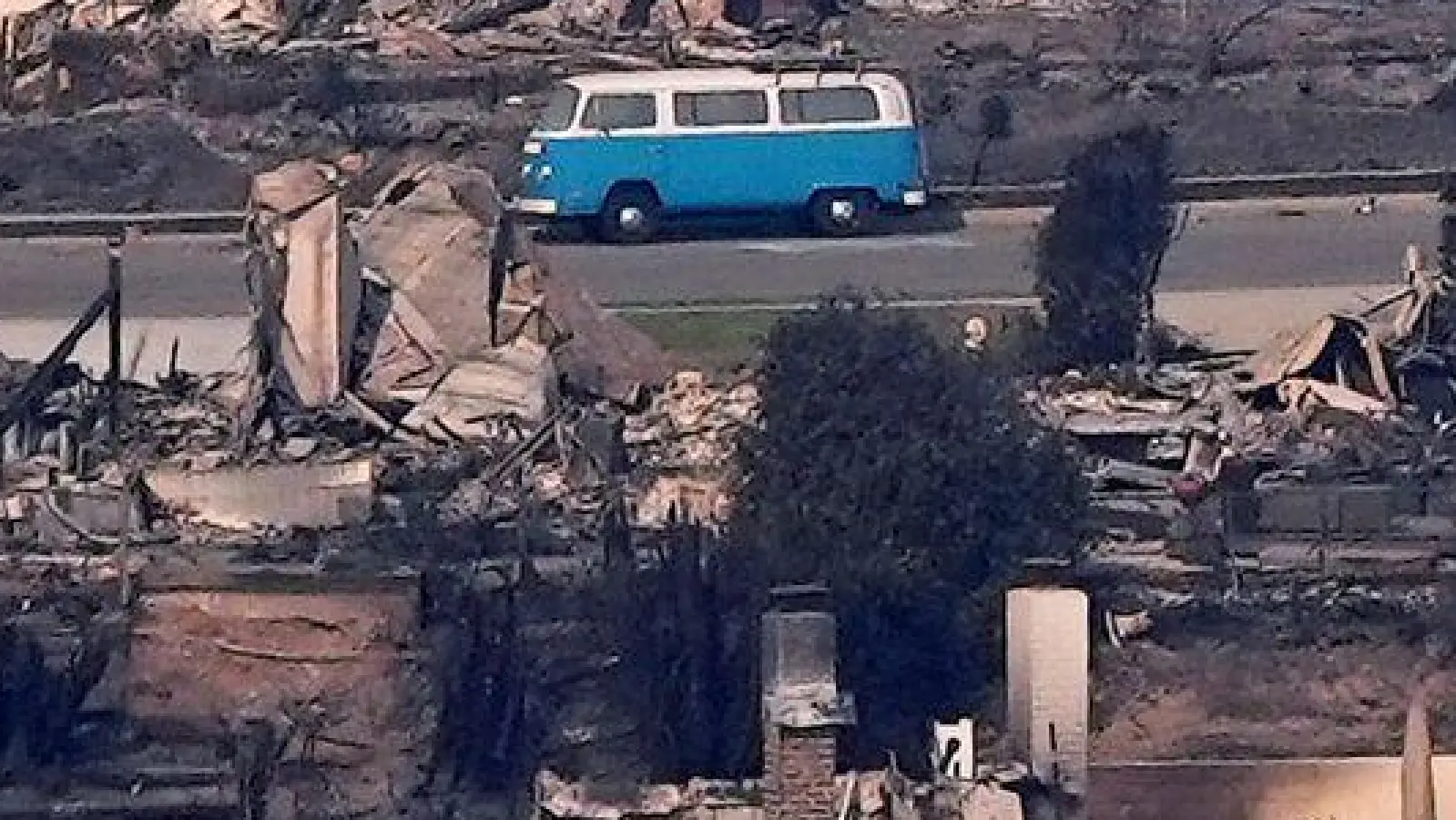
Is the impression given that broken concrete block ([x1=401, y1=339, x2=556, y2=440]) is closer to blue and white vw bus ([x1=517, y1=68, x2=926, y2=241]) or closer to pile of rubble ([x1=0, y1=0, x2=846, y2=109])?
blue and white vw bus ([x1=517, y1=68, x2=926, y2=241])

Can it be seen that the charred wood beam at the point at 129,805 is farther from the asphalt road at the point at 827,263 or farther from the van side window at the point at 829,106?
the van side window at the point at 829,106

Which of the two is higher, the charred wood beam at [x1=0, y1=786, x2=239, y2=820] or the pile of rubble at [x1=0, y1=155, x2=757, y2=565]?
the charred wood beam at [x1=0, y1=786, x2=239, y2=820]

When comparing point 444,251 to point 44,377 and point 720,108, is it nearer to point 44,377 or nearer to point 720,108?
point 44,377

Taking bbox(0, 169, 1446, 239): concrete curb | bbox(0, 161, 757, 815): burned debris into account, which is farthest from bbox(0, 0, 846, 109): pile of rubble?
bbox(0, 161, 757, 815): burned debris

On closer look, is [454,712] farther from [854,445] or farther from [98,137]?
[98,137]

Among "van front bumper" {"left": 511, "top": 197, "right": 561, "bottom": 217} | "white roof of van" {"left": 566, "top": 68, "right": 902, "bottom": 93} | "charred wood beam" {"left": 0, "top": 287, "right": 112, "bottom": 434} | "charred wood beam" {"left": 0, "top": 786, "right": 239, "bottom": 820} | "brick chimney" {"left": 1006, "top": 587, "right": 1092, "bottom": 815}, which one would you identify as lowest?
"van front bumper" {"left": 511, "top": 197, "right": 561, "bottom": 217}

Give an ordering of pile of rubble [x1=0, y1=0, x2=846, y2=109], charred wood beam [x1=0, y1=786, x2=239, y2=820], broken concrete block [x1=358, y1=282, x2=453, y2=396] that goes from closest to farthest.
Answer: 1. charred wood beam [x1=0, y1=786, x2=239, y2=820]
2. broken concrete block [x1=358, y1=282, x2=453, y2=396]
3. pile of rubble [x1=0, y1=0, x2=846, y2=109]

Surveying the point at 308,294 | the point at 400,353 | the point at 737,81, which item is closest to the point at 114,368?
the point at 308,294

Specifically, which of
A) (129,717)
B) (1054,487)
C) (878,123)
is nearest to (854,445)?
(1054,487)

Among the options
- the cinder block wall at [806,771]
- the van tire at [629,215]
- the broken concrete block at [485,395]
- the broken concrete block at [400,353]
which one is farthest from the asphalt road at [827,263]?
the cinder block wall at [806,771]
